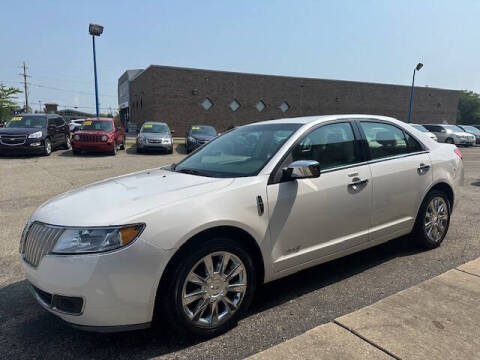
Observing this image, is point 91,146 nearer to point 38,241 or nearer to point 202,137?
point 202,137

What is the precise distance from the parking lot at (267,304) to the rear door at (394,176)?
0.45 meters

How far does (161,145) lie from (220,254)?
1518 centimetres

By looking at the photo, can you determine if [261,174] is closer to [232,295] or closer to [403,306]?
[232,295]

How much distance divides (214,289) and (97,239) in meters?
0.90

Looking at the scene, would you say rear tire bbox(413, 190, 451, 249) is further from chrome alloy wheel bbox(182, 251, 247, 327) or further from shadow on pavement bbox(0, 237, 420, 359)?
chrome alloy wheel bbox(182, 251, 247, 327)

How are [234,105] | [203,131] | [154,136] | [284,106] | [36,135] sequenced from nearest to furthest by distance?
[36,135] < [154,136] < [203,131] < [234,105] < [284,106]

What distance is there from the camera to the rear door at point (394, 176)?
378 cm

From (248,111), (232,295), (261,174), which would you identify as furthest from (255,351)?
(248,111)

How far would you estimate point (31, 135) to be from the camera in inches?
563

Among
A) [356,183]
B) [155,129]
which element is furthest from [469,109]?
[356,183]

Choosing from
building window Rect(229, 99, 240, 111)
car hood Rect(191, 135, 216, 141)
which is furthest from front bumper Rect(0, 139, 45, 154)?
building window Rect(229, 99, 240, 111)

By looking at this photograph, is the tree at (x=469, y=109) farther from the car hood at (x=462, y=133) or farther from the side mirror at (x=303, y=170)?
the side mirror at (x=303, y=170)

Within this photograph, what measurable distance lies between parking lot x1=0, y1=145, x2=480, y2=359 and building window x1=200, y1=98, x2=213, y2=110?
26.4 metres

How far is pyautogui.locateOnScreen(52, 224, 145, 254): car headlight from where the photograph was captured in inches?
92.7
